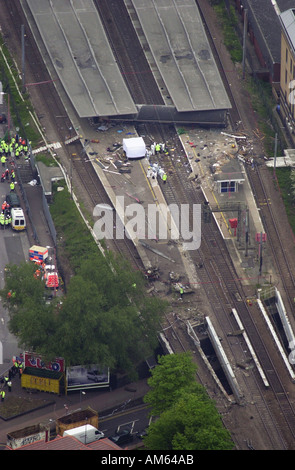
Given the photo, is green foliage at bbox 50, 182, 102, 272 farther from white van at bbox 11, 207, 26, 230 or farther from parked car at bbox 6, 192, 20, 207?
parked car at bbox 6, 192, 20, 207

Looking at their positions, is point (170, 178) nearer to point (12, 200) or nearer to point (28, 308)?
point (12, 200)

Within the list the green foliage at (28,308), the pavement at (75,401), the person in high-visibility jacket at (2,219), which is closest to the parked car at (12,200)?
the person in high-visibility jacket at (2,219)

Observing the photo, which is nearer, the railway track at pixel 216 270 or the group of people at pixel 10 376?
the group of people at pixel 10 376

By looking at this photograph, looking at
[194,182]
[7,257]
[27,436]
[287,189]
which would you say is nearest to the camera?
[27,436]

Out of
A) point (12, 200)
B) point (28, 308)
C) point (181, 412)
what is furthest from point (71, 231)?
point (181, 412)

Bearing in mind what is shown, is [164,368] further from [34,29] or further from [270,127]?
[34,29]

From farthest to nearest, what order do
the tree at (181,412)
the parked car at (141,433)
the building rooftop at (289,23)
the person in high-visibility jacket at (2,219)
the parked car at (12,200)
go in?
the building rooftop at (289,23)
the parked car at (12,200)
the person in high-visibility jacket at (2,219)
the parked car at (141,433)
the tree at (181,412)

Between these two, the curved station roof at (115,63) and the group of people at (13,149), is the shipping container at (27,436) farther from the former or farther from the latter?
the curved station roof at (115,63)
